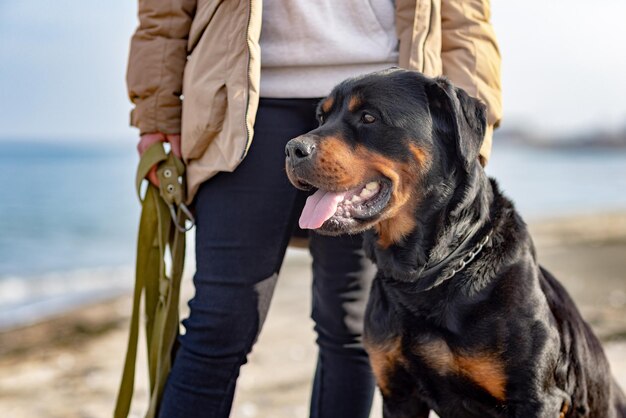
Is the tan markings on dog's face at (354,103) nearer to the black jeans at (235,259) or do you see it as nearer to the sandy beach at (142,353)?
the black jeans at (235,259)

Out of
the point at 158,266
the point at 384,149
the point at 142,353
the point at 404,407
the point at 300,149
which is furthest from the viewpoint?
the point at 142,353

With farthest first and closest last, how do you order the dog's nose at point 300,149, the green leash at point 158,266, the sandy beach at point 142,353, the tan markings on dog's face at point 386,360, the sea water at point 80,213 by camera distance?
1. the sea water at point 80,213
2. the sandy beach at point 142,353
3. the green leash at point 158,266
4. the tan markings on dog's face at point 386,360
5. the dog's nose at point 300,149

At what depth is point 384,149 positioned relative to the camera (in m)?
2.28

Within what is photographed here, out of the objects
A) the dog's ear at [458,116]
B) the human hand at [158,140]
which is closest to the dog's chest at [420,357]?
the dog's ear at [458,116]

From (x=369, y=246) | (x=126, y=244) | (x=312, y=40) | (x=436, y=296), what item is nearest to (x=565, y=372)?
(x=436, y=296)

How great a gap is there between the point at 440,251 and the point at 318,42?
2.52 ft


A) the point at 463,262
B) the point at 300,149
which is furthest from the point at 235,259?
the point at 463,262

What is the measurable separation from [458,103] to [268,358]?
3095mm

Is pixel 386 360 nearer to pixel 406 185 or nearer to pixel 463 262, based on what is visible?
pixel 463 262

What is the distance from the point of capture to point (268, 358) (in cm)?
498

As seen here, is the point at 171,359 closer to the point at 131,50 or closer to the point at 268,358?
the point at 131,50

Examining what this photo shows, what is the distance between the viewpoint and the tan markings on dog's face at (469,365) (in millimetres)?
2217

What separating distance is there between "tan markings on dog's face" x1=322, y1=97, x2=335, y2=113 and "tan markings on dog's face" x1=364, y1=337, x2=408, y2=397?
0.76m

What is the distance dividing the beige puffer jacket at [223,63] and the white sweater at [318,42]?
78 millimetres
